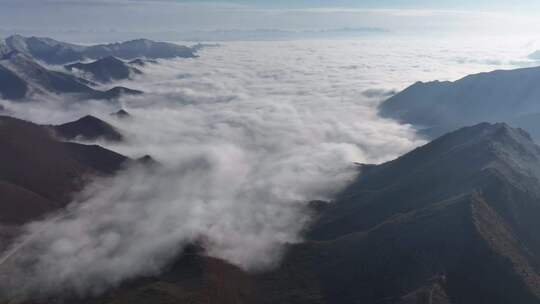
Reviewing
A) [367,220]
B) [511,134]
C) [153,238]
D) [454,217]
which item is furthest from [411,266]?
[511,134]

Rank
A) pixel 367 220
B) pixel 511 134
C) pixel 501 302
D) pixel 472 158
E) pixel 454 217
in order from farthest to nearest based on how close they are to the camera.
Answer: pixel 511 134, pixel 472 158, pixel 367 220, pixel 454 217, pixel 501 302

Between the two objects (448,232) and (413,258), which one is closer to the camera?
(413,258)

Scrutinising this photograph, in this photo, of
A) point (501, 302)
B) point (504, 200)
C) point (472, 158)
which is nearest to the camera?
point (501, 302)

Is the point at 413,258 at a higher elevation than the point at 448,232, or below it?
below

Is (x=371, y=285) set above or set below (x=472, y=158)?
below

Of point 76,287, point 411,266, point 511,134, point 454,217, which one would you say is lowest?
point 76,287

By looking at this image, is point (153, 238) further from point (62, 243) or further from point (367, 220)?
point (367, 220)

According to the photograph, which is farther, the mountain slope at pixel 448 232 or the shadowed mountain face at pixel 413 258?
the mountain slope at pixel 448 232

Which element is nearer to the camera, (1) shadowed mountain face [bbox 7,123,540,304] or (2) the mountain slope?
(1) shadowed mountain face [bbox 7,123,540,304]
